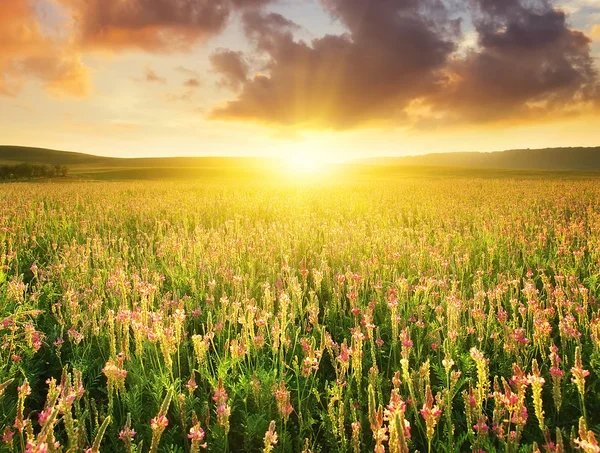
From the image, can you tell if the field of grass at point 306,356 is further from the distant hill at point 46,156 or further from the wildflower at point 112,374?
the distant hill at point 46,156

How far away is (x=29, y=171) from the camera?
48.8m

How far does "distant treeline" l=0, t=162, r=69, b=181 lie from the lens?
47375mm

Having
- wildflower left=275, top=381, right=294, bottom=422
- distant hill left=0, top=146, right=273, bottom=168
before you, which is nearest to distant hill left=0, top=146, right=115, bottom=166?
distant hill left=0, top=146, right=273, bottom=168

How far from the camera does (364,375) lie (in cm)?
284

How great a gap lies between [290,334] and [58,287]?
2.98 m

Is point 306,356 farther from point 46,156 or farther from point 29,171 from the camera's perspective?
point 46,156

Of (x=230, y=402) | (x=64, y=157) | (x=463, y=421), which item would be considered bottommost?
(x=463, y=421)

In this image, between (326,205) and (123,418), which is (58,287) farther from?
(326,205)

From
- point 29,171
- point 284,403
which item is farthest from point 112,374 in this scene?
point 29,171

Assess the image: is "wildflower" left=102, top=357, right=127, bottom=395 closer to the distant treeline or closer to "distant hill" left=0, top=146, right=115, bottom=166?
the distant treeline

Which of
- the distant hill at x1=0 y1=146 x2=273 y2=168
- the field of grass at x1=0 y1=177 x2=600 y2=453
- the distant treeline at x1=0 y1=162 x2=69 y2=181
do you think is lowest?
the field of grass at x1=0 y1=177 x2=600 y2=453

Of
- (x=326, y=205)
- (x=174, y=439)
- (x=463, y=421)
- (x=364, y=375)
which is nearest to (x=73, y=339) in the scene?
(x=174, y=439)

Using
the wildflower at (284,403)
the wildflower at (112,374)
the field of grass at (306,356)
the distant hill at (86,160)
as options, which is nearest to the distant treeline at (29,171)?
the field of grass at (306,356)

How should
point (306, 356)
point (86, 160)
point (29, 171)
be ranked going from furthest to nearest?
point (86, 160), point (29, 171), point (306, 356)
